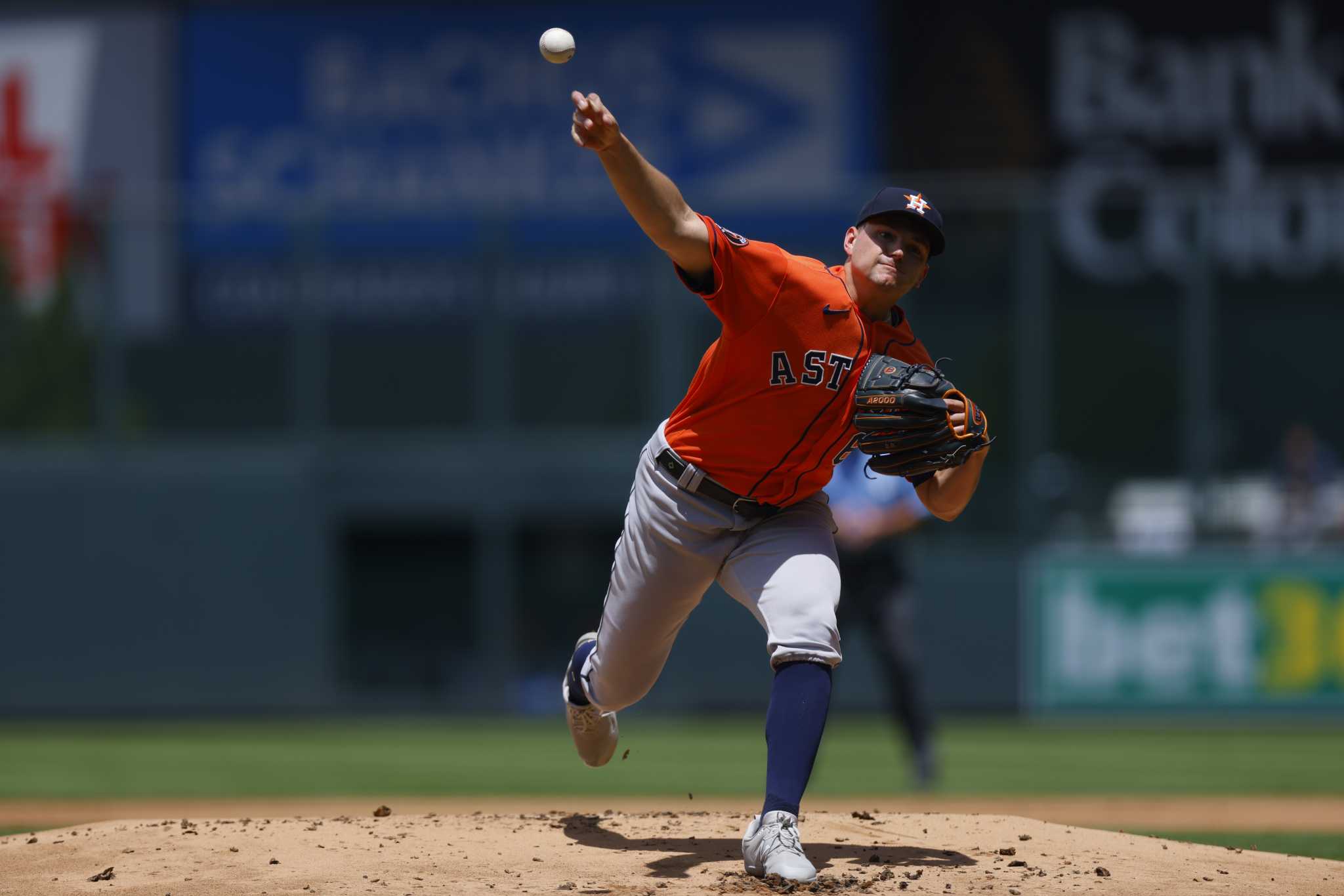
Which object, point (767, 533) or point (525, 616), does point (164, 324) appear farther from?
point (767, 533)

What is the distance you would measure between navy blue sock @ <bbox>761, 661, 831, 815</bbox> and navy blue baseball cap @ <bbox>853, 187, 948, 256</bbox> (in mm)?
1034

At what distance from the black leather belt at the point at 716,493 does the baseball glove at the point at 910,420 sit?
0.95 feet

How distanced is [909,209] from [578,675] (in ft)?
5.05

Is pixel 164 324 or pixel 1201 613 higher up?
pixel 164 324

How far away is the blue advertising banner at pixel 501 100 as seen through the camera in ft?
55.3

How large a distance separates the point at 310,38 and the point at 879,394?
14.6 m

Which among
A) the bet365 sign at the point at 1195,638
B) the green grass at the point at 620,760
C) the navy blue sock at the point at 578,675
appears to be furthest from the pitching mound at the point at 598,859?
the bet365 sign at the point at 1195,638

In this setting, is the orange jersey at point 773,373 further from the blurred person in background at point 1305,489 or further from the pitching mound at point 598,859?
the blurred person in background at point 1305,489

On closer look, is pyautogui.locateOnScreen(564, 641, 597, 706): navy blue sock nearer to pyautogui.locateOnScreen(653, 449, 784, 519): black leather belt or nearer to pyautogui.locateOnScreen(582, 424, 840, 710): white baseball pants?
pyautogui.locateOnScreen(582, 424, 840, 710): white baseball pants

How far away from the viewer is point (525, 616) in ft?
41.0

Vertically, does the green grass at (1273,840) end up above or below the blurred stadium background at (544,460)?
below

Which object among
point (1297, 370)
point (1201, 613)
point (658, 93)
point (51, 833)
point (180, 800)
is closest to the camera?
point (51, 833)

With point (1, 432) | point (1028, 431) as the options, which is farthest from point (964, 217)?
point (1, 432)

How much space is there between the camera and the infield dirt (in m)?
3.99
